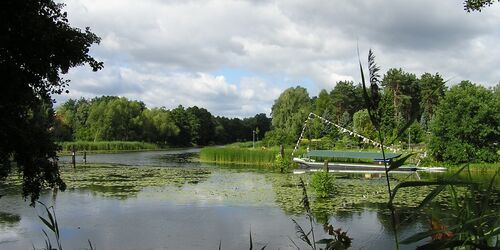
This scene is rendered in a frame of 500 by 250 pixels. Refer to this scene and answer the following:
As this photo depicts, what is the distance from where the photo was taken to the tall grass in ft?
107

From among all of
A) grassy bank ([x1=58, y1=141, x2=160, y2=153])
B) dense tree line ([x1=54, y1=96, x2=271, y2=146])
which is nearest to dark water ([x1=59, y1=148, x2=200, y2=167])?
dense tree line ([x1=54, y1=96, x2=271, y2=146])

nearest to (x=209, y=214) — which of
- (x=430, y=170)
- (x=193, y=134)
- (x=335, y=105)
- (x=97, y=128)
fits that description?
(x=430, y=170)

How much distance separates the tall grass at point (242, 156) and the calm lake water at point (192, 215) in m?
12.7

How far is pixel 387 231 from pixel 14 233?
815 centimetres

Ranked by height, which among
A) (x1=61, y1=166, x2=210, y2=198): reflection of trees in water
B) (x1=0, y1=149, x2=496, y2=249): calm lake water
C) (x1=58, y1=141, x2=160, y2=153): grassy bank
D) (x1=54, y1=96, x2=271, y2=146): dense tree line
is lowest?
(x1=0, y1=149, x2=496, y2=249): calm lake water

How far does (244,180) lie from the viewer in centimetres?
2139

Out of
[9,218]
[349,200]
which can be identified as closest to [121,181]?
[9,218]

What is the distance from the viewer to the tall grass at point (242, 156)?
32.6m

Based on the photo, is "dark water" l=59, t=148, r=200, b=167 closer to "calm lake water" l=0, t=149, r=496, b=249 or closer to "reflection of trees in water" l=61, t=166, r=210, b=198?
"reflection of trees in water" l=61, t=166, r=210, b=198

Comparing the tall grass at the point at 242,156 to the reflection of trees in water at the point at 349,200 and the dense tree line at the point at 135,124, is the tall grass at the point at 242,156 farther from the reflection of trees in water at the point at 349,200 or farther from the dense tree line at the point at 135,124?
the dense tree line at the point at 135,124

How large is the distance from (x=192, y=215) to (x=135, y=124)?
188 ft

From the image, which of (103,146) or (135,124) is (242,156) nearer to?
(103,146)

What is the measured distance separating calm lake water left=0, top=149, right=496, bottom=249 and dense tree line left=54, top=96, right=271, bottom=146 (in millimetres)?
34331

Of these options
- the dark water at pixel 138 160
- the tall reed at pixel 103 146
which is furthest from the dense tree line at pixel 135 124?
the dark water at pixel 138 160
